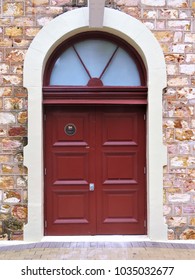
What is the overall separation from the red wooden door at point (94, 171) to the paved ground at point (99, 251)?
443mm

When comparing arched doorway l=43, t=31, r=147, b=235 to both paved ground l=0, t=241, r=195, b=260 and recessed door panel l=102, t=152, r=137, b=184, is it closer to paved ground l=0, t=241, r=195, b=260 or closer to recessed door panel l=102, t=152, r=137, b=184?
recessed door panel l=102, t=152, r=137, b=184

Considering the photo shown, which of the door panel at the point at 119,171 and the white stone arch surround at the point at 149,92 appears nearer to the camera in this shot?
the white stone arch surround at the point at 149,92

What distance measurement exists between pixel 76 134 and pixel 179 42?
2.37m

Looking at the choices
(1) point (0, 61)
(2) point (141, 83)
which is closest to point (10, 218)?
(1) point (0, 61)

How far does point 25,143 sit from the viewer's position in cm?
645

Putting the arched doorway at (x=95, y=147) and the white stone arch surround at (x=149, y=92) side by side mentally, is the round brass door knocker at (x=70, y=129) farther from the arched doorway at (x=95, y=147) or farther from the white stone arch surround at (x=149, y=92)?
the white stone arch surround at (x=149, y=92)

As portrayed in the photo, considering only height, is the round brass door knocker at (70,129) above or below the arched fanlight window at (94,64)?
below

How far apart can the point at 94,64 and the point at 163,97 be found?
4.40ft

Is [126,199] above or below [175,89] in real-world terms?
below

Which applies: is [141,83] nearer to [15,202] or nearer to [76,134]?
[76,134]

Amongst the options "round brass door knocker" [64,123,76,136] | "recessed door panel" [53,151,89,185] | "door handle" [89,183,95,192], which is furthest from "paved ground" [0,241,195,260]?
"round brass door knocker" [64,123,76,136]

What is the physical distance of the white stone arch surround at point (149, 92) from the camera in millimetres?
6379

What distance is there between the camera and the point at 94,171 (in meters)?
6.66

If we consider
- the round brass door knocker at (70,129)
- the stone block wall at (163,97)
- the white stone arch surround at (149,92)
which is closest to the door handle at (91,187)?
the white stone arch surround at (149,92)
